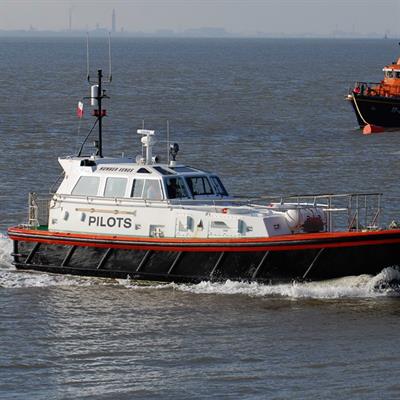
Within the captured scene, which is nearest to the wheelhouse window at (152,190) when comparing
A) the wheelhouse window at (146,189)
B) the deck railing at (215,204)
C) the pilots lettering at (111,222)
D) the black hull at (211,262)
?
the wheelhouse window at (146,189)

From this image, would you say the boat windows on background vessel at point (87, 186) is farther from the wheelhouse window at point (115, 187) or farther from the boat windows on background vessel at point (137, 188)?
the boat windows on background vessel at point (137, 188)

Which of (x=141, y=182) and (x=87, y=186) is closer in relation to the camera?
(x=141, y=182)

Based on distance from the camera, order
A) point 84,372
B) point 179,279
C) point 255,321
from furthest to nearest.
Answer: point 179,279
point 255,321
point 84,372

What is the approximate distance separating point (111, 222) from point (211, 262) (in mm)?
2266

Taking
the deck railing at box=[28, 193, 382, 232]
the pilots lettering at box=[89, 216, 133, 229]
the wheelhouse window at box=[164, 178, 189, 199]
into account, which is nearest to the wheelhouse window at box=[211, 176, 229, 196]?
the deck railing at box=[28, 193, 382, 232]

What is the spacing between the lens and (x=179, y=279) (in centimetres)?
2530

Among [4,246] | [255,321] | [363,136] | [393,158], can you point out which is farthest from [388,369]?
[363,136]

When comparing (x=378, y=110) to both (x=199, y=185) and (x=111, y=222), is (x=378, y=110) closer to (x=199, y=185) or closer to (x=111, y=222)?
(x=199, y=185)

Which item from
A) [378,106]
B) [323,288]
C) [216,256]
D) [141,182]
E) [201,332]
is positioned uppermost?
[141,182]

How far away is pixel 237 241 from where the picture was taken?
24.5m

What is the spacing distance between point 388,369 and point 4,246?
37.8 ft

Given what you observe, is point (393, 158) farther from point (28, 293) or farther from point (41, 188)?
point (28, 293)

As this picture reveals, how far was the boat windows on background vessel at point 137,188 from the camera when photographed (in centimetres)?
2556

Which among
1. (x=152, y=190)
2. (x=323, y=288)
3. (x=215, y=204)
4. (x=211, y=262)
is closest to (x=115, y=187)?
(x=152, y=190)
